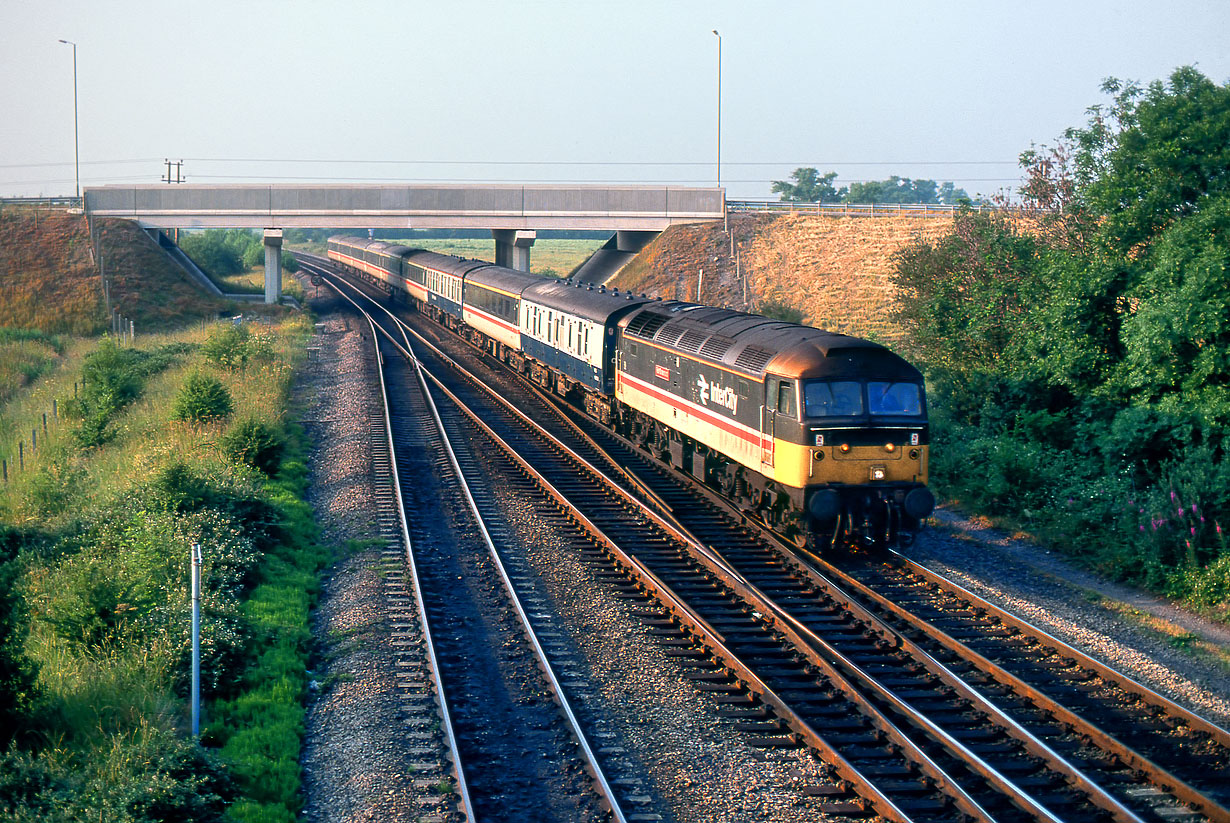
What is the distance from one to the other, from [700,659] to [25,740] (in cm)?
677

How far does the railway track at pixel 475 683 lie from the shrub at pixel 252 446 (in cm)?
306

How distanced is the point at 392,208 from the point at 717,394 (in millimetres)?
40344

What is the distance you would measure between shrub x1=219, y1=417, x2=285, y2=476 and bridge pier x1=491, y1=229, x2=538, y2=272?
3260 cm

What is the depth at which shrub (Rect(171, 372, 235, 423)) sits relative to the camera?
23938 mm

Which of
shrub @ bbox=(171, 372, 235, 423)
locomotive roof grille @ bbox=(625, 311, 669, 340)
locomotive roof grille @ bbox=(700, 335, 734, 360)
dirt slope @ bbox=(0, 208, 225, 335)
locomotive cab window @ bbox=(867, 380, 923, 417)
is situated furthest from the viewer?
dirt slope @ bbox=(0, 208, 225, 335)

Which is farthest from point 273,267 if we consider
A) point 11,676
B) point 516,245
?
point 11,676

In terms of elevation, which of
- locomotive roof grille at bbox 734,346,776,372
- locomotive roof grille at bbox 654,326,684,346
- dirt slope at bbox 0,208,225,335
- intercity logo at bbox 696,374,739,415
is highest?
dirt slope at bbox 0,208,225,335

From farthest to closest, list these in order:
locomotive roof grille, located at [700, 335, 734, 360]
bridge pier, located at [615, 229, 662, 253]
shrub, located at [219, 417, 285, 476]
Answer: bridge pier, located at [615, 229, 662, 253]
shrub, located at [219, 417, 285, 476]
locomotive roof grille, located at [700, 335, 734, 360]

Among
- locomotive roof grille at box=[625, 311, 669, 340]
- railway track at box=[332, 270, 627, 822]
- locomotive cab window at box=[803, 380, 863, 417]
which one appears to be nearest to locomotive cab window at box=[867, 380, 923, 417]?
locomotive cab window at box=[803, 380, 863, 417]

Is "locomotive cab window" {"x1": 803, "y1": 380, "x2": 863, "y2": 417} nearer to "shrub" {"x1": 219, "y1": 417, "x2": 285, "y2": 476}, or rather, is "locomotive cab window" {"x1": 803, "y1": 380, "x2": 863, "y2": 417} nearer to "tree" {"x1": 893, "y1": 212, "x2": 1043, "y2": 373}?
"tree" {"x1": 893, "y1": 212, "x2": 1043, "y2": 373}

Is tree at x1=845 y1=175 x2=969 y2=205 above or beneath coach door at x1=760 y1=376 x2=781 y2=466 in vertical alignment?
above

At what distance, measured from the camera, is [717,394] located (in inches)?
703

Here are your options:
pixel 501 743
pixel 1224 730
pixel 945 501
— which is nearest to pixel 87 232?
pixel 945 501

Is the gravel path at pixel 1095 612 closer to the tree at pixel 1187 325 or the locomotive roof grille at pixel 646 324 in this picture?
the tree at pixel 1187 325
